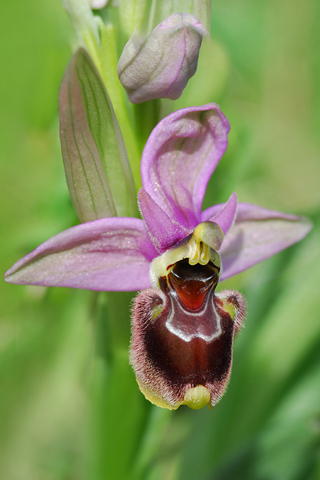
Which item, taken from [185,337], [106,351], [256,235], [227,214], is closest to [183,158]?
[227,214]

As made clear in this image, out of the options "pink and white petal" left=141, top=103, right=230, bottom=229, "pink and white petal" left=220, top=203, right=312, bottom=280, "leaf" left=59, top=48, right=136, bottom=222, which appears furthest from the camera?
"pink and white petal" left=220, top=203, right=312, bottom=280

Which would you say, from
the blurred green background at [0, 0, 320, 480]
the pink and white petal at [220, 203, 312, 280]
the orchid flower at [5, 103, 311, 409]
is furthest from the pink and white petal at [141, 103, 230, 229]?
the blurred green background at [0, 0, 320, 480]

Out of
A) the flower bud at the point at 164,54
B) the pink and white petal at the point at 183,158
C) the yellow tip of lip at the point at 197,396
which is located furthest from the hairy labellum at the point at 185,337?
the flower bud at the point at 164,54

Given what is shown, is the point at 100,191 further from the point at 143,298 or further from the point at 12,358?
the point at 12,358

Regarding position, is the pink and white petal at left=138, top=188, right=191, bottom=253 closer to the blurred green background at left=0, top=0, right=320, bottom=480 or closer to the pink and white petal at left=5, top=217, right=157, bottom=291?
the pink and white petal at left=5, top=217, right=157, bottom=291

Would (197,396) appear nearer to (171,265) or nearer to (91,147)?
(171,265)

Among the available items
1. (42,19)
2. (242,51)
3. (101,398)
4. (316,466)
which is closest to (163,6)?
(101,398)
